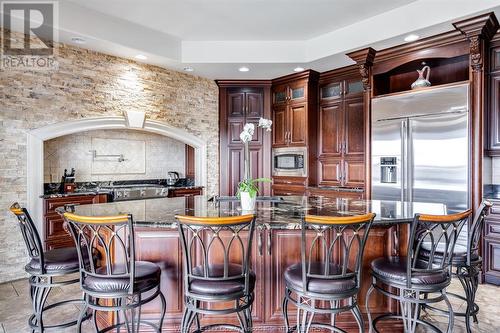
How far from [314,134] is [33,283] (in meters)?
4.41

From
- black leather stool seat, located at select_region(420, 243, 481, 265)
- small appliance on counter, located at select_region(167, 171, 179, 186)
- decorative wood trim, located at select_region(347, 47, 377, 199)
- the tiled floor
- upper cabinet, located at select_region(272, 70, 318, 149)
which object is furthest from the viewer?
small appliance on counter, located at select_region(167, 171, 179, 186)

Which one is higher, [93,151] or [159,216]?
[93,151]

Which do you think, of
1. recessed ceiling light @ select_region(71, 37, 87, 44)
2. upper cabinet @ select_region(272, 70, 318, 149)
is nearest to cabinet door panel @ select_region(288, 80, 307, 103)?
upper cabinet @ select_region(272, 70, 318, 149)

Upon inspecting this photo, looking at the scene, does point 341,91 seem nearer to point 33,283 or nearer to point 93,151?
point 93,151

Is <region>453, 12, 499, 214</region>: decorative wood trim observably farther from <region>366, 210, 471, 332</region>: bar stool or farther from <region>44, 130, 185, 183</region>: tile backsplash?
<region>44, 130, 185, 183</region>: tile backsplash

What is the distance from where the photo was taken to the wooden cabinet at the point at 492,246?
137 inches

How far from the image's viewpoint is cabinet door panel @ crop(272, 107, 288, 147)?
5715mm

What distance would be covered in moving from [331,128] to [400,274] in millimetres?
3634

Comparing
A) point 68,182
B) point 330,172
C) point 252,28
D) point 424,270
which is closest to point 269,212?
point 424,270

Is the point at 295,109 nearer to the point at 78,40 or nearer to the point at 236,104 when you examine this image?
the point at 236,104

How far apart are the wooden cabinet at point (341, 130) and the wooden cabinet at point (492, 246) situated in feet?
5.52

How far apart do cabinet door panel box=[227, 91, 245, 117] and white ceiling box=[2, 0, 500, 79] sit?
58cm

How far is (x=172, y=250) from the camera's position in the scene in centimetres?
237

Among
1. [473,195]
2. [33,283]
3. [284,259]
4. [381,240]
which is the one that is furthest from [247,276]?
[473,195]
